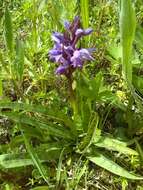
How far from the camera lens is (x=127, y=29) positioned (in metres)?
1.50

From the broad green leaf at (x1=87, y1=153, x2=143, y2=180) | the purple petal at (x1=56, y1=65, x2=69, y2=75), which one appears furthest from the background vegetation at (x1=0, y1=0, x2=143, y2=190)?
the purple petal at (x1=56, y1=65, x2=69, y2=75)

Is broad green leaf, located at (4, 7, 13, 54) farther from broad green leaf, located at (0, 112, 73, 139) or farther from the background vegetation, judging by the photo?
broad green leaf, located at (0, 112, 73, 139)

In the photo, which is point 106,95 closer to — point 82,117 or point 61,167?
point 82,117

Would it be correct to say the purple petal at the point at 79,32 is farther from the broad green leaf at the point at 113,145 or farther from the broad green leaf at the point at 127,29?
the broad green leaf at the point at 113,145

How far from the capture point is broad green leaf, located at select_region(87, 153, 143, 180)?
5.28 ft

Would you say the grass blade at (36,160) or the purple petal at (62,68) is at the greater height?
the purple petal at (62,68)

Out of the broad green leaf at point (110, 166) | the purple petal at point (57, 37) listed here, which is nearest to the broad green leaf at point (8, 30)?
the purple petal at point (57, 37)

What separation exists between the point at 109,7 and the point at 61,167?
91cm

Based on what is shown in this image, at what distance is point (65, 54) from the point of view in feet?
5.07

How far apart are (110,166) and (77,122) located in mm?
211

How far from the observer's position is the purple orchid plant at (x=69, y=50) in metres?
1.52

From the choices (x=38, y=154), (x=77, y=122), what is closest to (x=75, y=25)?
(x=77, y=122)

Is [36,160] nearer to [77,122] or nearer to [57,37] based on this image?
[77,122]

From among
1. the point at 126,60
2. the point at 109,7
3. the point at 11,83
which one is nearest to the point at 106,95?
the point at 126,60
